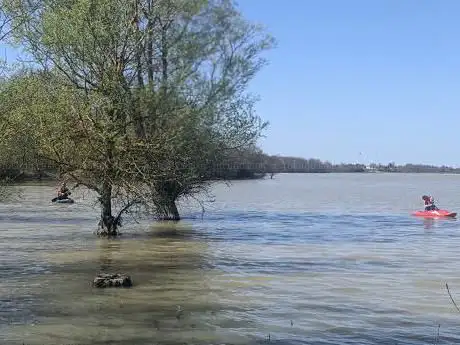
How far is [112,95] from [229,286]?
10.2m

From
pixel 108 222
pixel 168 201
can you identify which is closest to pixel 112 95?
pixel 108 222

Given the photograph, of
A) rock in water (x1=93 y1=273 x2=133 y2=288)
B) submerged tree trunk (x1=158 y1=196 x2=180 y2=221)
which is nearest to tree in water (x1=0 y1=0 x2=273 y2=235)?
submerged tree trunk (x1=158 y1=196 x2=180 y2=221)

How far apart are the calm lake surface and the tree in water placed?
2.61 meters

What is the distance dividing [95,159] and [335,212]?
954 inches

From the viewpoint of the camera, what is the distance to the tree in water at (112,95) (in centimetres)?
2247

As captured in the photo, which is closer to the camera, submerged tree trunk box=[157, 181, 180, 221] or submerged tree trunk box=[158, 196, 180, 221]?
submerged tree trunk box=[157, 181, 180, 221]

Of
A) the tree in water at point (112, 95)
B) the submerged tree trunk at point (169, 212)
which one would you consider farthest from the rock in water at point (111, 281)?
the submerged tree trunk at point (169, 212)

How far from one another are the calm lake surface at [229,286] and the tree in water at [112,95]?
8.58 ft

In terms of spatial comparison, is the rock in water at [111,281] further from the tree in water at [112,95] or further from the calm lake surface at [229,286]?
the tree in water at [112,95]

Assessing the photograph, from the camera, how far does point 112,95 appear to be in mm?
22906

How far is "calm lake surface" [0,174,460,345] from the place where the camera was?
10.7 m

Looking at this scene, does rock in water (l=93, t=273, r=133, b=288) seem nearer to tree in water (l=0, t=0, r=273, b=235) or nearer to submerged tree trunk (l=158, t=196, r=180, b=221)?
tree in water (l=0, t=0, r=273, b=235)

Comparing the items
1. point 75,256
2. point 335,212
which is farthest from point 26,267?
point 335,212

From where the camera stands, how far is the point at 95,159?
23.0m
